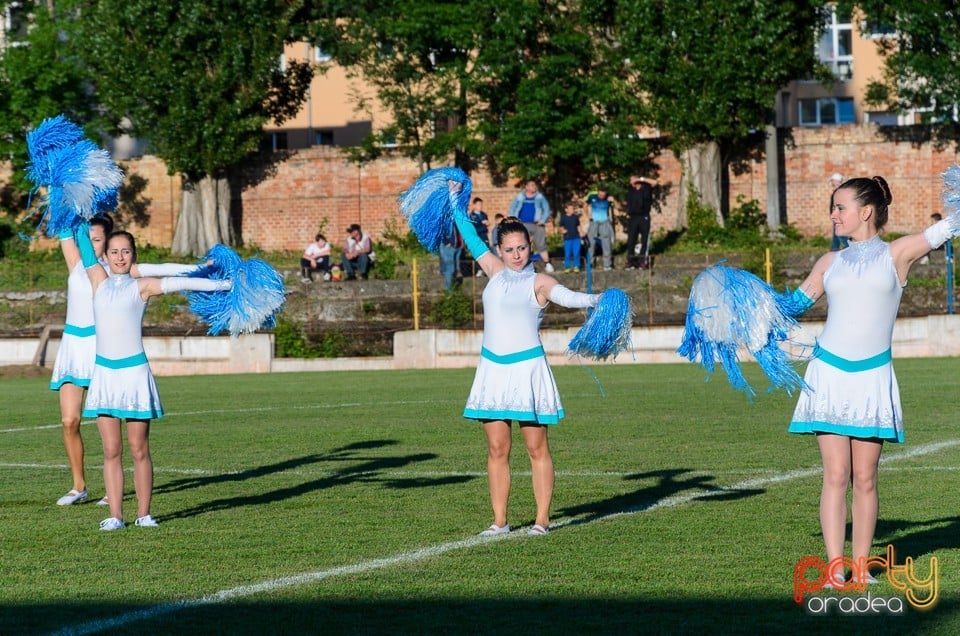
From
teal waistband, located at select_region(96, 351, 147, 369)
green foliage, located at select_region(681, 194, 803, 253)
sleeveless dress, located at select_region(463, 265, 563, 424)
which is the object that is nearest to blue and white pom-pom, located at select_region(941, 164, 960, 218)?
sleeveless dress, located at select_region(463, 265, 563, 424)

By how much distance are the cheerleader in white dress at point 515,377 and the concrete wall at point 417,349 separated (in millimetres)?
15879

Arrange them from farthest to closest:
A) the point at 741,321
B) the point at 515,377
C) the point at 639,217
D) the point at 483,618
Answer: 1. the point at 639,217
2. the point at 515,377
3. the point at 741,321
4. the point at 483,618

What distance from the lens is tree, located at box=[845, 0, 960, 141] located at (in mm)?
33750

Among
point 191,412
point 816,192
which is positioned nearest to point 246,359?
point 191,412

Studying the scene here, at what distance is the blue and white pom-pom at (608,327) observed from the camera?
8.34 m

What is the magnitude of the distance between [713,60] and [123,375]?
91.1 feet

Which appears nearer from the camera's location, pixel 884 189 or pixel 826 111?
pixel 884 189

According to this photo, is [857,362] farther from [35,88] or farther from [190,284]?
[35,88]

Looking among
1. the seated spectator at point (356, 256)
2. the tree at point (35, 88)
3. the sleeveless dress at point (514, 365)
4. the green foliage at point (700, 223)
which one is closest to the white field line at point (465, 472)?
the sleeveless dress at point (514, 365)

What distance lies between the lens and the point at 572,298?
27.3ft

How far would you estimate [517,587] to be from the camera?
695 cm

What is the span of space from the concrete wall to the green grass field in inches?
376

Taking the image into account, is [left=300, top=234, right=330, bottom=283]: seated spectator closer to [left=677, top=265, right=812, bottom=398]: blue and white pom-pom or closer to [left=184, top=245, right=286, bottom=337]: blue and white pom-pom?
[left=184, top=245, right=286, bottom=337]: blue and white pom-pom

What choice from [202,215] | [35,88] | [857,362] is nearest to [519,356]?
[857,362]
